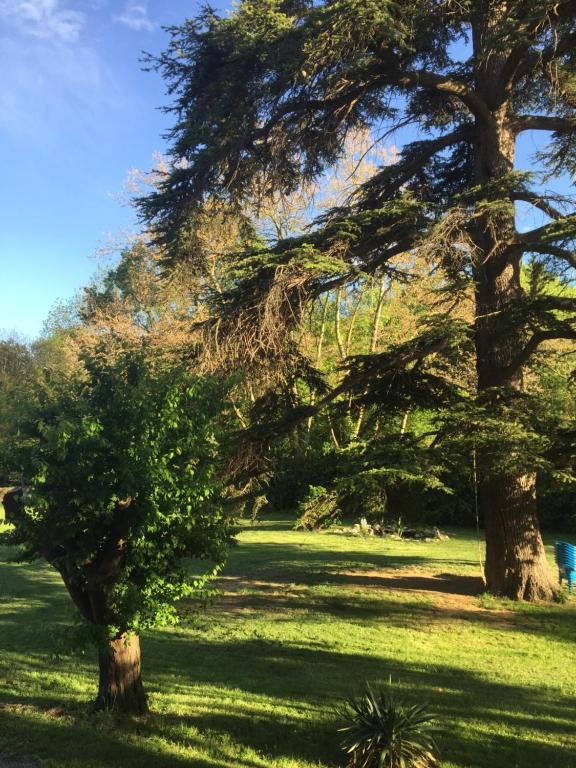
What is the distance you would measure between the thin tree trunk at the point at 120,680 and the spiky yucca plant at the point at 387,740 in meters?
2.01

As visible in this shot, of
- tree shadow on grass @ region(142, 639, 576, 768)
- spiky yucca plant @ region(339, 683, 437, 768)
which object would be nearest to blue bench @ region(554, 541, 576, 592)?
tree shadow on grass @ region(142, 639, 576, 768)

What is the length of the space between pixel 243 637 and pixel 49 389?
5311 mm

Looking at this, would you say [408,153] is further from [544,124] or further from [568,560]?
[568,560]

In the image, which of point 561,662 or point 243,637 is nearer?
point 561,662

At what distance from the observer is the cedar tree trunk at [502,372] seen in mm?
10773

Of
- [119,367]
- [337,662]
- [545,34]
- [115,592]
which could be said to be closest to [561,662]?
[337,662]

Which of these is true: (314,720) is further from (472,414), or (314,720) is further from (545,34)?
(545,34)

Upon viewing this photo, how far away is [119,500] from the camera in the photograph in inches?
205

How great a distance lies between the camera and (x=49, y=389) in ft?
18.6

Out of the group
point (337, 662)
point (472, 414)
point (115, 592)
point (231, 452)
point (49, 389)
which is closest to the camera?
point (115, 592)

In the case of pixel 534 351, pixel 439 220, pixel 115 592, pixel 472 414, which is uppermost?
pixel 439 220

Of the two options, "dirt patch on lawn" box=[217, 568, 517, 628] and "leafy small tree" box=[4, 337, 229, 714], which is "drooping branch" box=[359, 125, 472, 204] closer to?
"leafy small tree" box=[4, 337, 229, 714]

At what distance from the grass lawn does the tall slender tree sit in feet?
7.71

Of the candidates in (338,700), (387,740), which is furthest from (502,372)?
(387,740)
